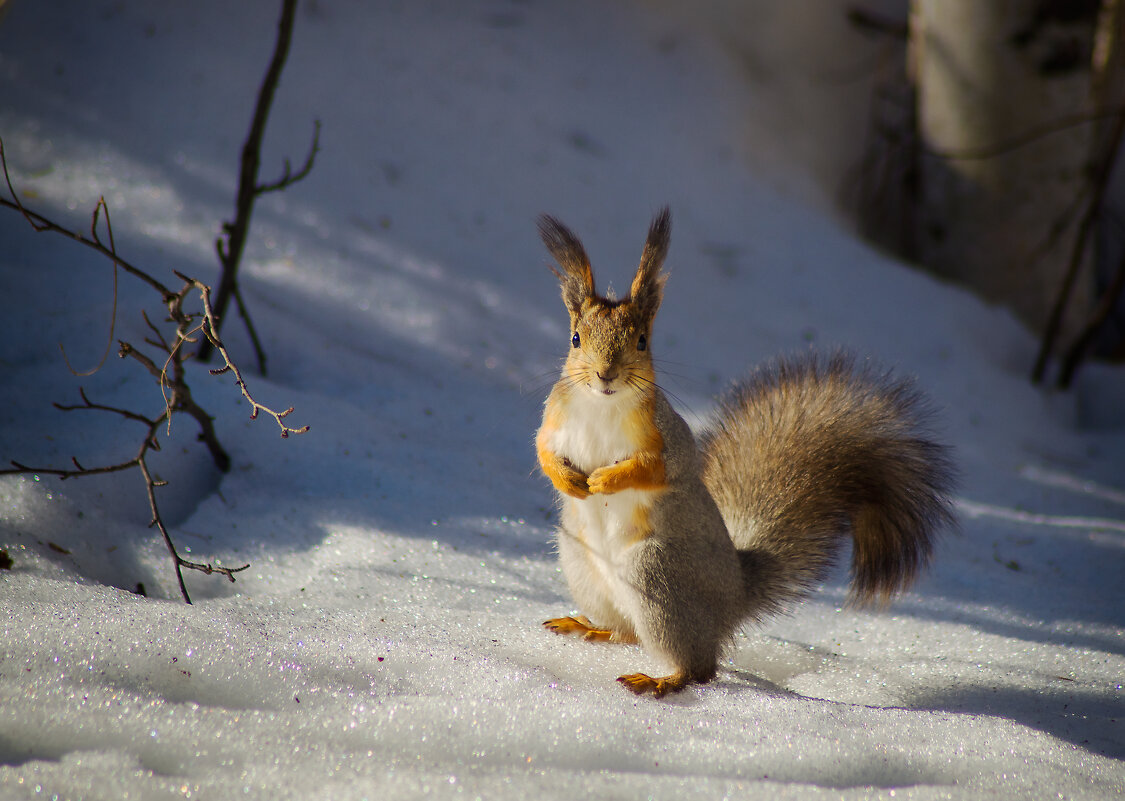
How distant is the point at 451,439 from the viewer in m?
2.07

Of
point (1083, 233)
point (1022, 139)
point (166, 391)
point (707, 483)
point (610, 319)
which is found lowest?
point (166, 391)

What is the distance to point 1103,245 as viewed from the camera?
3.81 metres

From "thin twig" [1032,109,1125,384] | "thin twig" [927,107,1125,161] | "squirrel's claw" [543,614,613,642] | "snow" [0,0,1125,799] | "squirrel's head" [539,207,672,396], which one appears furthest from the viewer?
"thin twig" [927,107,1125,161]

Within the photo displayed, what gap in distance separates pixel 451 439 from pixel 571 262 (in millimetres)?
904

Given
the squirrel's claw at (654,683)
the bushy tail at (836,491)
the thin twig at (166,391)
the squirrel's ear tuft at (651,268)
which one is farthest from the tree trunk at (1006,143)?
the thin twig at (166,391)

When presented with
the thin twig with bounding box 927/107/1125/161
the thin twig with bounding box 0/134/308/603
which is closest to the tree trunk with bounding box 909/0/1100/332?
the thin twig with bounding box 927/107/1125/161

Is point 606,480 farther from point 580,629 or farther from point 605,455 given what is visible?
point 580,629

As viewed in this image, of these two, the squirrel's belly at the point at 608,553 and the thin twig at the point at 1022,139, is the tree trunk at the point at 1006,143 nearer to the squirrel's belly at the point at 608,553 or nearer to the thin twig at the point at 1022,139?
the thin twig at the point at 1022,139

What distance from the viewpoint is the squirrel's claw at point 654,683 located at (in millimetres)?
1206

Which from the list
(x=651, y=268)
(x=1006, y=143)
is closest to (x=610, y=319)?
(x=651, y=268)

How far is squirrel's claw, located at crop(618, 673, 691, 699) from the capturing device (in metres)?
1.21

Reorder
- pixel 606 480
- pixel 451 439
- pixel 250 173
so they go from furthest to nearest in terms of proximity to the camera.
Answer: pixel 451 439 < pixel 250 173 < pixel 606 480

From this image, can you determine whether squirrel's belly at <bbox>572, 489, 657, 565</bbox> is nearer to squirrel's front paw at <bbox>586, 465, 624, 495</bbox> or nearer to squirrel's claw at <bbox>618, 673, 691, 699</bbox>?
squirrel's front paw at <bbox>586, 465, 624, 495</bbox>

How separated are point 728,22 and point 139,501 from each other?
3.18m
